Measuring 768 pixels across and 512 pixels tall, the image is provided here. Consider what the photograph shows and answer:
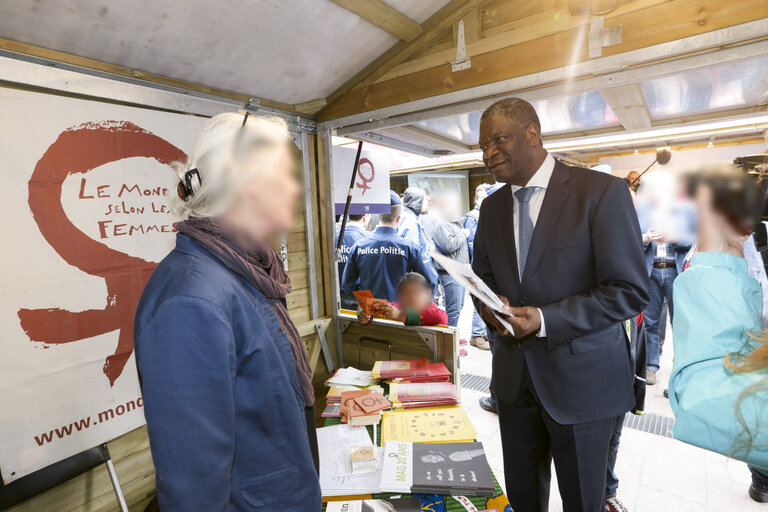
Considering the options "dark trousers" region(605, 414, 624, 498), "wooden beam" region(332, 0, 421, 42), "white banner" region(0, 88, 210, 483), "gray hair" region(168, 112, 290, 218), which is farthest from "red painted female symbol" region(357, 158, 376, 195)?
"dark trousers" region(605, 414, 624, 498)

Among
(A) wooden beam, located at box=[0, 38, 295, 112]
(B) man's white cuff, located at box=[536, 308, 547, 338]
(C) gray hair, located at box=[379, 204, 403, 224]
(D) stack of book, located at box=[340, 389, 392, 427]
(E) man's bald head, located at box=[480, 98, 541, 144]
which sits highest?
(A) wooden beam, located at box=[0, 38, 295, 112]

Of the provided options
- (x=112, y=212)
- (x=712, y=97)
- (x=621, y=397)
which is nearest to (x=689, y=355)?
(x=621, y=397)

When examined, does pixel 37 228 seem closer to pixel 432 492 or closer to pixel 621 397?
pixel 432 492

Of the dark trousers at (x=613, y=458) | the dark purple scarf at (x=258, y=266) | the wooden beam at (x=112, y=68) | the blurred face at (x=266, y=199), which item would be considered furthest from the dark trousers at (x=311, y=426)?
the wooden beam at (x=112, y=68)

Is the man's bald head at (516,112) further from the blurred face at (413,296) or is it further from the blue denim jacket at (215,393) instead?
the blurred face at (413,296)

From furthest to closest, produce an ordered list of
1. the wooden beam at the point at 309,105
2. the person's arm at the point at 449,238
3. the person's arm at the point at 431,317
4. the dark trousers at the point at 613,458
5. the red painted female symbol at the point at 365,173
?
the person's arm at the point at 449,238 → the red painted female symbol at the point at 365,173 → the wooden beam at the point at 309,105 → the person's arm at the point at 431,317 → the dark trousers at the point at 613,458

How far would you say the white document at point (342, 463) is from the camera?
4.15ft

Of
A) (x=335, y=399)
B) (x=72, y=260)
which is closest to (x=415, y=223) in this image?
(x=335, y=399)

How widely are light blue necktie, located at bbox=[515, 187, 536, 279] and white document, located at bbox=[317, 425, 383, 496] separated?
2.94 ft

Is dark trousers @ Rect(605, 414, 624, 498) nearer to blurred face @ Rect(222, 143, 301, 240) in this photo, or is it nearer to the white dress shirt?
the white dress shirt

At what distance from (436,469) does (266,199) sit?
3.43 feet

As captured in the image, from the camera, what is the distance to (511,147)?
140cm

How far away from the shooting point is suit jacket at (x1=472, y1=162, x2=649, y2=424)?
122cm

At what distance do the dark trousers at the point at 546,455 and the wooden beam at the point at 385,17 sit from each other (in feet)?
5.69
